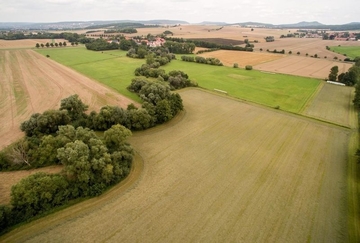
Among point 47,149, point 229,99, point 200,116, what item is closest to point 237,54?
point 229,99

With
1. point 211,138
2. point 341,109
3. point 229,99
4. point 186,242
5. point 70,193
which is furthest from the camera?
point 229,99

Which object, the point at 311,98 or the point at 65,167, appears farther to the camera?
the point at 311,98

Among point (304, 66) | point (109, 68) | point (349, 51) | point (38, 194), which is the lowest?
point (38, 194)

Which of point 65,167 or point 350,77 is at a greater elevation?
point 350,77

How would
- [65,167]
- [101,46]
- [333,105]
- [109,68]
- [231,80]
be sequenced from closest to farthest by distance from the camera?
1. [65,167]
2. [333,105]
3. [231,80]
4. [109,68]
5. [101,46]

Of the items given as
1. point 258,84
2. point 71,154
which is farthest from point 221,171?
point 258,84

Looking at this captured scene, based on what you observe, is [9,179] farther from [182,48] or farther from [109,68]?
[182,48]

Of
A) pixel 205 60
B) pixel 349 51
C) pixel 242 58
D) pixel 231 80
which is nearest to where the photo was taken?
pixel 231 80

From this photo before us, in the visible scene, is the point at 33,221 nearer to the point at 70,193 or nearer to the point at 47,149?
the point at 70,193
